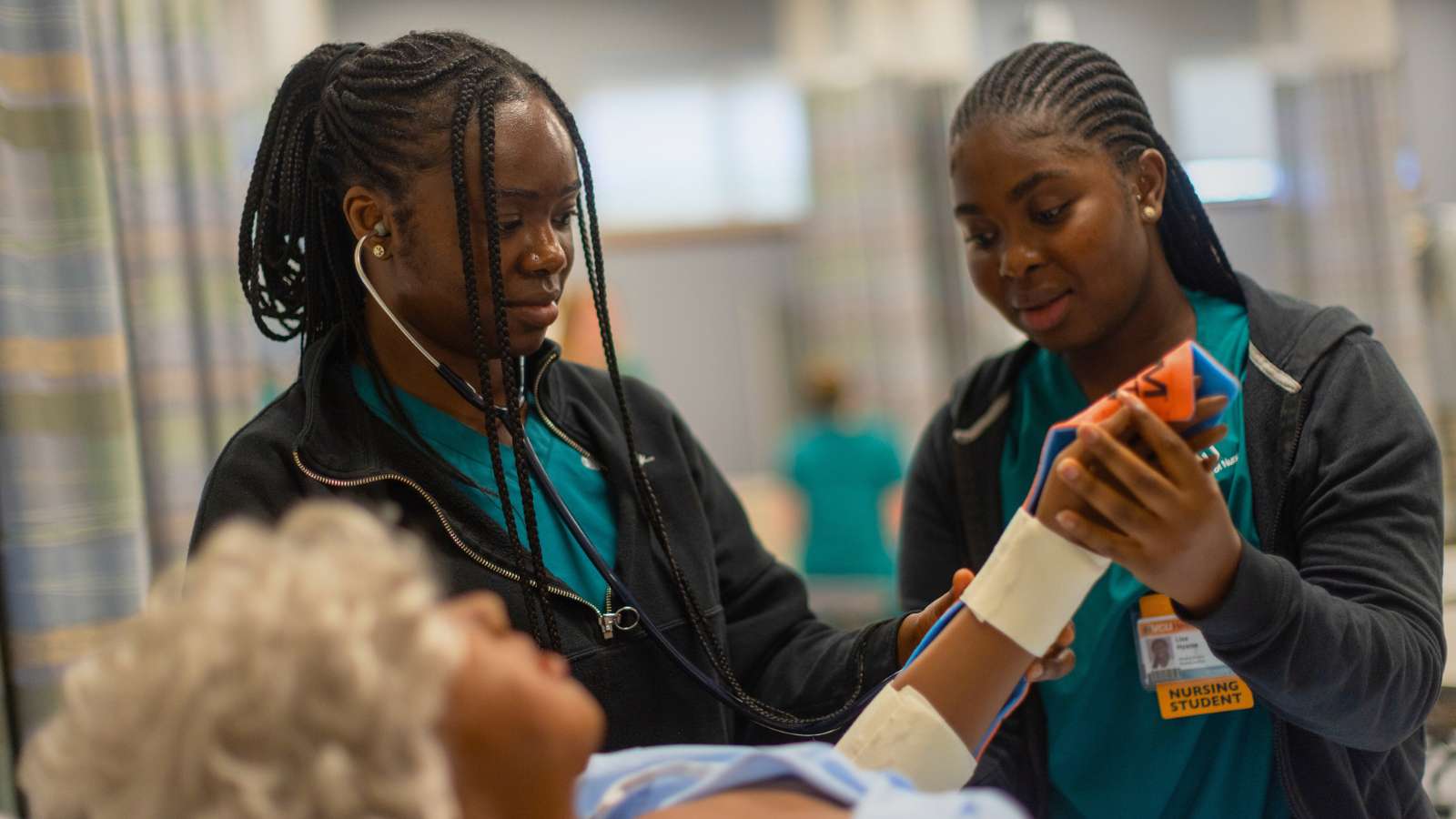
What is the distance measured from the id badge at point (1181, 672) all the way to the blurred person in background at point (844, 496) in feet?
11.2

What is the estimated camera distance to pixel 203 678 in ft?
2.57

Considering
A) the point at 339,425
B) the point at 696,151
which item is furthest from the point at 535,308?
the point at 696,151

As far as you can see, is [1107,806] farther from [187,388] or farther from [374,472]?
[187,388]

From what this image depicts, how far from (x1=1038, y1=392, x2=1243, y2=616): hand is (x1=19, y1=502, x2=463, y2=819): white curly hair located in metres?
0.53

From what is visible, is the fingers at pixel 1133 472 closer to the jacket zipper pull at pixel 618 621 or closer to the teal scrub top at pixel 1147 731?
the teal scrub top at pixel 1147 731

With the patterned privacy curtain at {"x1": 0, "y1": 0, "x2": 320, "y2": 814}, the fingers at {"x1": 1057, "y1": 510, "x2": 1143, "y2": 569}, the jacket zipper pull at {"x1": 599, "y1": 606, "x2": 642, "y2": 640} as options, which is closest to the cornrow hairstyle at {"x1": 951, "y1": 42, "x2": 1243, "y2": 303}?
the fingers at {"x1": 1057, "y1": 510, "x2": 1143, "y2": 569}

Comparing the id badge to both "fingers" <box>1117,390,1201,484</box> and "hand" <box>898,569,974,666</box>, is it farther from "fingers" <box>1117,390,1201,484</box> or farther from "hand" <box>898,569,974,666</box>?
"fingers" <box>1117,390,1201,484</box>

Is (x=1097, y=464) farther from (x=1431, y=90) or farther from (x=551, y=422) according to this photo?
(x=1431, y=90)

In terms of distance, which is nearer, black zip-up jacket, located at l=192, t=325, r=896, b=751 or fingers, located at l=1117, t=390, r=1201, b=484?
fingers, located at l=1117, t=390, r=1201, b=484

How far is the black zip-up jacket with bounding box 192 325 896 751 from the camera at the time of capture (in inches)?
48.3

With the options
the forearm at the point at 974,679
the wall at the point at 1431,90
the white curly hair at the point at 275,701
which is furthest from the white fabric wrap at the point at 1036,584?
the wall at the point at 1431,90

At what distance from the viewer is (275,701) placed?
2.54 feet

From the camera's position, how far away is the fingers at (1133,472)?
3.44 ft

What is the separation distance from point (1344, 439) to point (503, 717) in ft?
2.89
